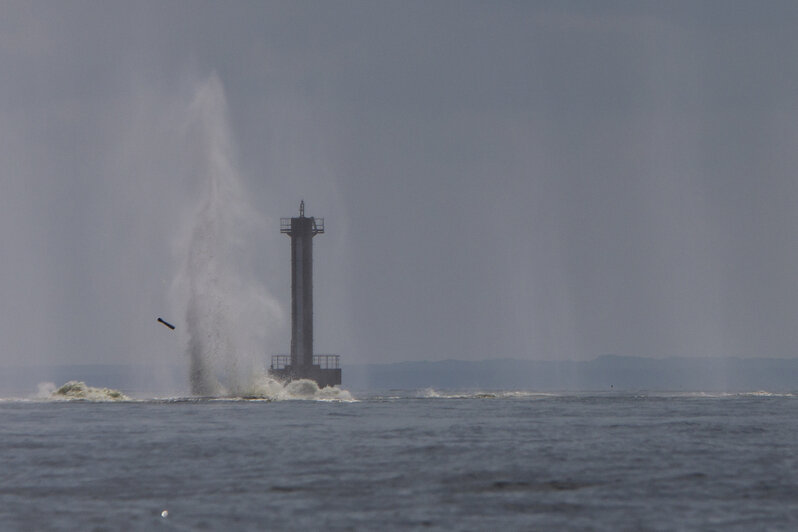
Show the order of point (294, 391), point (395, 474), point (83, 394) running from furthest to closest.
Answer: point (294, 391) < point (83, 394) < point (395, 474)

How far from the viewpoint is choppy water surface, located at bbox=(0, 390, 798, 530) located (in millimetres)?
22453

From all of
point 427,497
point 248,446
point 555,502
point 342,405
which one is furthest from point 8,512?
point 342,405

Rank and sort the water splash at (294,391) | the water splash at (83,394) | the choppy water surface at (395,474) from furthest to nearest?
the water splash at (294,391), the water splash at (83,394), the choppy water surface at (395,474)

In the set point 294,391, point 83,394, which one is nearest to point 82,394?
point 83,394

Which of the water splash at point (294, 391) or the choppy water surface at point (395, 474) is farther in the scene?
the water splash at point (294, 391)

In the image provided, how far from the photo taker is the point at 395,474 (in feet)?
97.8

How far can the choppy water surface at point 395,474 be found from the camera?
22453mm

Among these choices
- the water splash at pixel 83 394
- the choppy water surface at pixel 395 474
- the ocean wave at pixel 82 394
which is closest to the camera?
the choppy water surface at pixel 395 474

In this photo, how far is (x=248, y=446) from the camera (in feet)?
124

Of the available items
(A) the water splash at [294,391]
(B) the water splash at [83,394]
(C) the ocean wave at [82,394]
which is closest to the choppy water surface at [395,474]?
(C) the ocean wave at [82,394]

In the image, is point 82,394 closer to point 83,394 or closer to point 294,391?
point 83,394

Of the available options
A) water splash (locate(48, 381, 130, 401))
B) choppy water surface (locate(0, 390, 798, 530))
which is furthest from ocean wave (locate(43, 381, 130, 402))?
choppy water surface (locate(0, 390, 798, 530))

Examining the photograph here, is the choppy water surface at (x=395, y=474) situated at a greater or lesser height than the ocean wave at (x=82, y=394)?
lesser

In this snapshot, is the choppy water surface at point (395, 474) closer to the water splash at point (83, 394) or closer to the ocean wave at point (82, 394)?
the ocean wave at point (82, 394)
